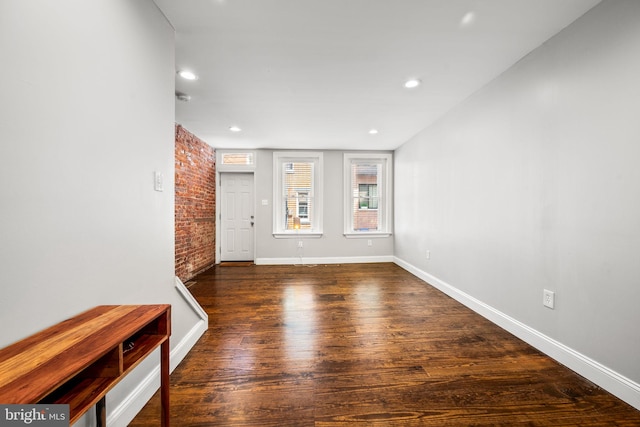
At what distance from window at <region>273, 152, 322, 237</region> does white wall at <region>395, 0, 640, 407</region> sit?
111 inches

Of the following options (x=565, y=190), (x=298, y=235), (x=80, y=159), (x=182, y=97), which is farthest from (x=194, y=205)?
(x=565, y=190)

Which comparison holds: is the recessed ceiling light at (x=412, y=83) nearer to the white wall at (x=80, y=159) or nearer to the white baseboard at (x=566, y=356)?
the white wall at (x=80, y=159)

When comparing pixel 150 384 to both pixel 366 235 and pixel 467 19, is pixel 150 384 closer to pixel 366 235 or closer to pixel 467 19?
pixel 467 19

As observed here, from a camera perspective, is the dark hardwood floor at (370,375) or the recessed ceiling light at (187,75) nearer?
the dark hardwood floor at (370,375)

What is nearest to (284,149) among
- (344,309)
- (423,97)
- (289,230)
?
(289,230)

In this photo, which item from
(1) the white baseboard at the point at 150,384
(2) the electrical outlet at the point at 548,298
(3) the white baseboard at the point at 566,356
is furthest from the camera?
(2) the electrical outlet at the point at 548,298

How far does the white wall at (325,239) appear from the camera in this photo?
500 centimetres

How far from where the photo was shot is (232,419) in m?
1.31

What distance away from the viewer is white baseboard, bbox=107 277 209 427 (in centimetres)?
124

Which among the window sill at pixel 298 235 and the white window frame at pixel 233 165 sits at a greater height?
the white window frame at pixel 233 165

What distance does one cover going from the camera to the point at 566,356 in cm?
174

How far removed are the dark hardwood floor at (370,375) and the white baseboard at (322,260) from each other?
217cm

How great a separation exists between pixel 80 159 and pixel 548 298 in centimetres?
310

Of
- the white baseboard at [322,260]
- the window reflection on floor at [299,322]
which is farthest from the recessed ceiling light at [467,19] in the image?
the white baseboard at [322,260]
